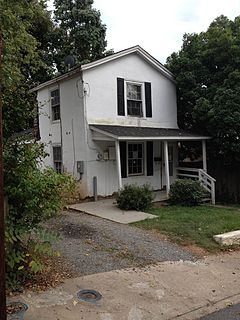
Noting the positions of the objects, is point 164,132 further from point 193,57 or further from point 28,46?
point 28,46

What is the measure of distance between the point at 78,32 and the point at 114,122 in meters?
A: 13.9

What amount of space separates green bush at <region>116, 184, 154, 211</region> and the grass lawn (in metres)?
0.36

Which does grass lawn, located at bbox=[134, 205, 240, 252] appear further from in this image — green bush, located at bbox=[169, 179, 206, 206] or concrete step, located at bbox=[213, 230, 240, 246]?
green bush, located at bbox=[169, 179, 206, 206]

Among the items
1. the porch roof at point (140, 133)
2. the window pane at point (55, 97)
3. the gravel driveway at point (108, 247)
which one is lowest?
the gravel driveway at point (108, 247)

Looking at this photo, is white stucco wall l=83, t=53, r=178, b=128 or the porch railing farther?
white stucco wall l=83, t=53, r=178, b=128

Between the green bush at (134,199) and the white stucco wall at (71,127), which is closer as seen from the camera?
the green bush at (134,199)

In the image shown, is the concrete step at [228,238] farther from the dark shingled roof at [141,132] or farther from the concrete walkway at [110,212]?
the dark shingled roof at [141,132]

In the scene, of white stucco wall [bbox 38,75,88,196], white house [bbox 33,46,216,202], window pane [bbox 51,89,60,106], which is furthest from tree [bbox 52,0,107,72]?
white stucco wall [bbox 38,75,88,196]

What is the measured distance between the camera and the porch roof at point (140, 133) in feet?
41.5

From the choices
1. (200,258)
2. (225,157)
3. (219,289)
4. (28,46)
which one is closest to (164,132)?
(225,157)

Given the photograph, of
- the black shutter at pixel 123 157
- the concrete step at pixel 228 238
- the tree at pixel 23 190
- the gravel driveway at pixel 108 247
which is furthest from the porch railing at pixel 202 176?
the tree at pixel 23 190

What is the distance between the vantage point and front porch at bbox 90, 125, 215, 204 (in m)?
13.6

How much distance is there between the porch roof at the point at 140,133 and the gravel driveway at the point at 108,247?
3.98 m

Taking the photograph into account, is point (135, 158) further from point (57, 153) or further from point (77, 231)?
point (77, 231)
